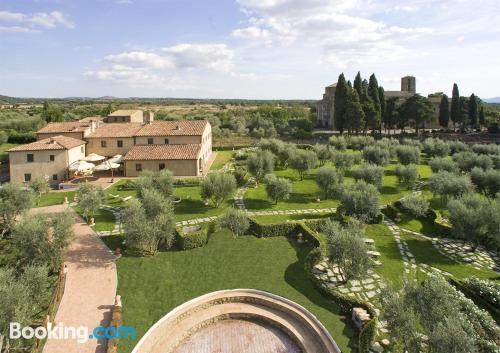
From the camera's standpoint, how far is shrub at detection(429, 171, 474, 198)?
2931 cm

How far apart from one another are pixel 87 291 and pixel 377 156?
36.6 meters

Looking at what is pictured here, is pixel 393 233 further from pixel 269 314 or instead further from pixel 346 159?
pixel 346 159

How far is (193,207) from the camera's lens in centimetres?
3048

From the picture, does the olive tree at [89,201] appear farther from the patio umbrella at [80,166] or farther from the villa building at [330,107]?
the villa building at [330,107]

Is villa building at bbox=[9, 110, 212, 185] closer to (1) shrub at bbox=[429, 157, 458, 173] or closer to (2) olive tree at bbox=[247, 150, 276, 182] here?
(2) olive tree at bbox=[247, 150, 276, 182]

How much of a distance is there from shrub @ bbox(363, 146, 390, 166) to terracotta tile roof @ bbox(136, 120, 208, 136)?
22256 millimetres

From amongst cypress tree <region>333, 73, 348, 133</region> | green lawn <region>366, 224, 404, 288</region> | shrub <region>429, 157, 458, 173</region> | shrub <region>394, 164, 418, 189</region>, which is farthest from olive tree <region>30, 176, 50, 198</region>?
cypress tree <region>333, 73, 348, 133</region>

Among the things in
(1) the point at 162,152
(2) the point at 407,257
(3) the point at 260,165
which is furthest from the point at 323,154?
(2) the point at 407,257

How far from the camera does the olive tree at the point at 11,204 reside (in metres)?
24.2

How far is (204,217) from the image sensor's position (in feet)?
91.7

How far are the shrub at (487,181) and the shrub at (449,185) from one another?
3.46 m

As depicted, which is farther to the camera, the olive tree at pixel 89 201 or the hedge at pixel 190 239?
the olive tree at pixel 89 201

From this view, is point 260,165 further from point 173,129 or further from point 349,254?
point 349,254

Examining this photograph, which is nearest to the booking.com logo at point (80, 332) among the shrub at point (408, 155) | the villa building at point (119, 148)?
the villa building at point (119, 148)
